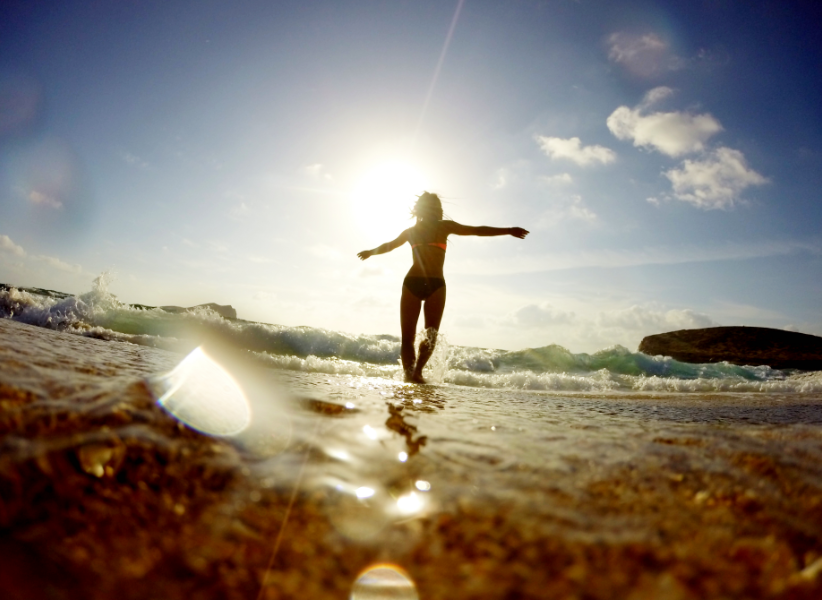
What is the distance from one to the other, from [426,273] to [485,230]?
962 mm

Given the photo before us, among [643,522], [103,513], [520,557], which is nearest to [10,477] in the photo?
[103,513]

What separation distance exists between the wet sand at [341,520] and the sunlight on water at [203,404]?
0.06 metres

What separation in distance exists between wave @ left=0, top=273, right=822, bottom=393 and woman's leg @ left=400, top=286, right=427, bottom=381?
0.36 meters

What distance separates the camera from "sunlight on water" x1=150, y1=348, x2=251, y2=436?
1125 millimetres

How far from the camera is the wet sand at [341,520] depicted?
0.56 meters

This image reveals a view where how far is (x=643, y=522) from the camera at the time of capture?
78 centimetres

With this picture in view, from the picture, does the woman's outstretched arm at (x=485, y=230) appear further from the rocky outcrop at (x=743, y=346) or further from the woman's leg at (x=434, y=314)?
the rocky outcrop at (x=743, y=346)

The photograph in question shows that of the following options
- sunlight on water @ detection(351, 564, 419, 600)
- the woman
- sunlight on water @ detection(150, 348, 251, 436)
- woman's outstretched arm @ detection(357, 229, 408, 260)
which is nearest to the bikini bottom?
the woman

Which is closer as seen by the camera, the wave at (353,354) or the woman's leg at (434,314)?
the woman's leg at (434,314)

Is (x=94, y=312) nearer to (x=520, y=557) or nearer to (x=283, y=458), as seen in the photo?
(x=283, y=458)

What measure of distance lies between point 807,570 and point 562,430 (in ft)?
3.68

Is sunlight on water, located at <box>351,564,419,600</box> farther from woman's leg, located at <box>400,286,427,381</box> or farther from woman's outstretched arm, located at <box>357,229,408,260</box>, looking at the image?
woman's outstretched arm, located at <box>357,229,408,260</box>

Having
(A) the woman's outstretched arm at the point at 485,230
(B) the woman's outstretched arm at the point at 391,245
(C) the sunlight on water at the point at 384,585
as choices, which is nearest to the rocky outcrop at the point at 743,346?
(A) the woman's outstretched arm at the point at 485,230

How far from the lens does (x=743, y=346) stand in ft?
59.2
